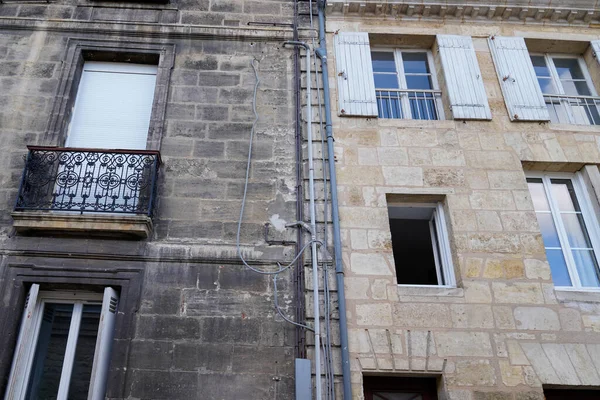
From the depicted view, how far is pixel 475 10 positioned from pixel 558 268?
3647 millimetres

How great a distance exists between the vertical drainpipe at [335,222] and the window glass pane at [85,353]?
7.73 ft

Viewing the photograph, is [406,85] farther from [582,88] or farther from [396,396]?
[396,396]

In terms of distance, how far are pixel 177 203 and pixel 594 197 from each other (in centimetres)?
467

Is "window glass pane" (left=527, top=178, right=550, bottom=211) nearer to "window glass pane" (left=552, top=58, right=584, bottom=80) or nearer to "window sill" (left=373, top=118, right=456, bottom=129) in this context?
"window sill" (left=373, top=118, right=456, bottom=129)

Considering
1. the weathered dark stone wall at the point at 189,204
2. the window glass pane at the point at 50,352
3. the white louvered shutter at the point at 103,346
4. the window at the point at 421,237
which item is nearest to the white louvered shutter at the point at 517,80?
the window at the point at 421,237

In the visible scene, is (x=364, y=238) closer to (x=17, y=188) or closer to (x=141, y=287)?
(x=141, y=287)

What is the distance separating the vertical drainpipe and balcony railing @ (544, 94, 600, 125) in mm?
2879

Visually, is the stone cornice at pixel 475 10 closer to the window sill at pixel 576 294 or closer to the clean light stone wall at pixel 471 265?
the clean light stone wall at pixel 471 265

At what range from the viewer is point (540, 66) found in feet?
23.1

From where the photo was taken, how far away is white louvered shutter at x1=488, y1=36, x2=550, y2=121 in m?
6.30

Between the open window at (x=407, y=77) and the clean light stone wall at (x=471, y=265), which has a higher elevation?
the open window at (x=407, y=77)

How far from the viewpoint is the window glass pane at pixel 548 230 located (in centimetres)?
571

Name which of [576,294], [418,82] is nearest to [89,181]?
[418,82]

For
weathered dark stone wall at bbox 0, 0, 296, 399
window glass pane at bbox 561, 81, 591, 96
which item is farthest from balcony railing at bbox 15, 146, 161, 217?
window glass pane at bbox 561, 81, 591, 96
